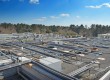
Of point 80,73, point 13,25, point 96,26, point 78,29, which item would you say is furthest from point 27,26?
point 80,73

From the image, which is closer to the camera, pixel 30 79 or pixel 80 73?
pixel 30 79

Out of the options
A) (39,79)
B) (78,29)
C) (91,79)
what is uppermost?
(78,29)

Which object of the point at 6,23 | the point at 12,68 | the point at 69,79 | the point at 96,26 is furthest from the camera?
the point at 6,23

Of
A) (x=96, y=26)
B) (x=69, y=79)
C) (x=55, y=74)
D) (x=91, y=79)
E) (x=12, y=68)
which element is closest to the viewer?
(x=69, y=79)

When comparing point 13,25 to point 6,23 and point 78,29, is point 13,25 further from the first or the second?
point 78,29

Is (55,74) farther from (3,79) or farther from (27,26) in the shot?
(27,26)

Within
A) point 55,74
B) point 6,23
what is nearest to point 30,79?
point 55,74

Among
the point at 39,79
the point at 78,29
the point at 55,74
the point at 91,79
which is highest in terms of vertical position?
the point at 78,29

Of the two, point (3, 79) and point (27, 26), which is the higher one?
point (27, 26)

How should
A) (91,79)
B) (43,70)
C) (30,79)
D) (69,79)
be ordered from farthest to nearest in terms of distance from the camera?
(91,79) < (30,79) < (43,70) < (69,79)
